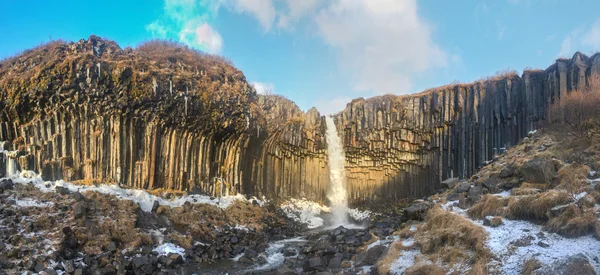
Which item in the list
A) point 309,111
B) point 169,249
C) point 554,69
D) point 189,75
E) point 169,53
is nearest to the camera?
point 169,249

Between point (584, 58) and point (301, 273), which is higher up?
point (584, 58)

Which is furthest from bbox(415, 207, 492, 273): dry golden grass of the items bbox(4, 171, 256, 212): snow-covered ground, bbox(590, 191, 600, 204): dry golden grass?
bbox(4, 171, 256, 212): snow-covered ground

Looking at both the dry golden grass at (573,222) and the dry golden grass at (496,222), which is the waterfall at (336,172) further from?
the dry golden grass at (573,222)

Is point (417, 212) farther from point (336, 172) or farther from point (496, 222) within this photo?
point (336, 172)

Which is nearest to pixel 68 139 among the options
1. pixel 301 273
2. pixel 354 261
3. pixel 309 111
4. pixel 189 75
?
pixel 189 75

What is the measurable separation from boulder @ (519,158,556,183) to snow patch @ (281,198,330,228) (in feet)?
52.9

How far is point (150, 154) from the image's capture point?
Result: 67.3 feet

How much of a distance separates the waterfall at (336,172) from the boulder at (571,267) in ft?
74.5

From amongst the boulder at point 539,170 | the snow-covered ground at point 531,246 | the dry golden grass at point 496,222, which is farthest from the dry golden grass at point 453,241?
the boulder at point 539,170

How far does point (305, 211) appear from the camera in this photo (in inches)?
1083

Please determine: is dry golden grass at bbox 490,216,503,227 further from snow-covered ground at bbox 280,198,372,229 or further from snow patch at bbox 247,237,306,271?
snow-covered ground at bbox 280,198,372,229

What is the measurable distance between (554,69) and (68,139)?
25.2 m

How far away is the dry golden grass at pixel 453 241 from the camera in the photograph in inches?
332

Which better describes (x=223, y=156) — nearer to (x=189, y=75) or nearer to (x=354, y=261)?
(x=189, y=75)
